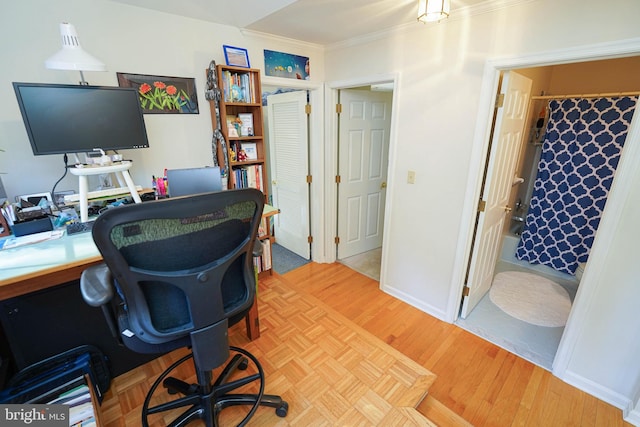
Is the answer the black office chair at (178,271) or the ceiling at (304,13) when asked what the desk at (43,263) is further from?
the ceiling at (304,13)

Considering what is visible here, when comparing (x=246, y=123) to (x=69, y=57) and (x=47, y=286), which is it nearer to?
(x=69, y=57)

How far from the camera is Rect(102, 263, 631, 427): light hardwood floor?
5.03ft

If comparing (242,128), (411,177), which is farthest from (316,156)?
(411,177)

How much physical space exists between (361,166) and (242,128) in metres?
1.44

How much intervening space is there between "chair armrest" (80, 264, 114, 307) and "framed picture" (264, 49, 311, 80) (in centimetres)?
208

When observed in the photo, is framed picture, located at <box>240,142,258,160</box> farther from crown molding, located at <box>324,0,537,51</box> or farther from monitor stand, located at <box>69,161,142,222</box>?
crown molding, located at <box>324,0,537,51</box>

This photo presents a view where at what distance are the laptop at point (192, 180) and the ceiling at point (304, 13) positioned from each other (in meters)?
1.10

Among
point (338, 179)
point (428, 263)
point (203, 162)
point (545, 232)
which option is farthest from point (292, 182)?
point (545, 232)

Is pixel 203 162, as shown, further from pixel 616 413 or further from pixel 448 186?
pixel 616 413

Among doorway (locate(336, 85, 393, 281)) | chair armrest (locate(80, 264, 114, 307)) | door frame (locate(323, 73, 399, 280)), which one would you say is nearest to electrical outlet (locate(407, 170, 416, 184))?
door frame (locate(323, 73, 399, 280))

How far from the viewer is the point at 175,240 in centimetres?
89

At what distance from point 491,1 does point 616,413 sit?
2.53m

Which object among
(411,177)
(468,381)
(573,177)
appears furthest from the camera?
(573,177)

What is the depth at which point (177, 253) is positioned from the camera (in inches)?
35.8
